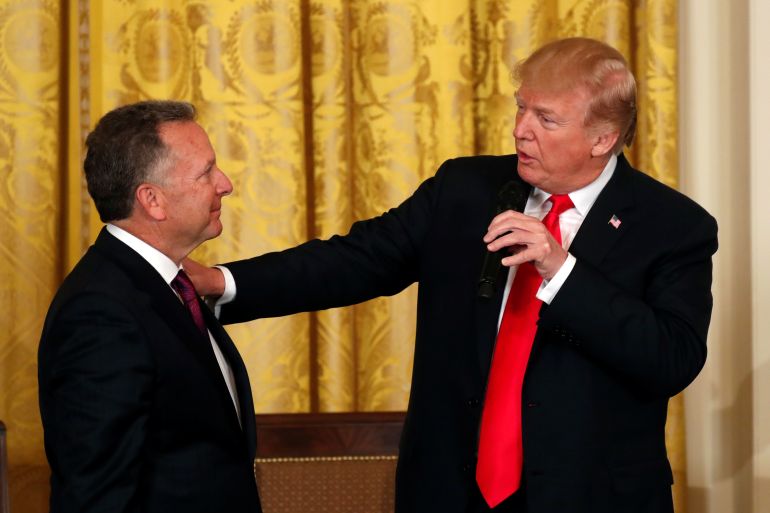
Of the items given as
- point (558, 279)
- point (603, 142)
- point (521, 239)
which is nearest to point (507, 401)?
point (558, 279)

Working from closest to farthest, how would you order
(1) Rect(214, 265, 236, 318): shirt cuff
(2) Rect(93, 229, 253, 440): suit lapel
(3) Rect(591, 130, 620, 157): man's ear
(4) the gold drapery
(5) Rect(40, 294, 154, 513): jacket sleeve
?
(5) Rect(40, 294, 154, 513): jacket sleeve, (2) Rect(93, 229, 253, 440): suit lapel, (3) Rect(591, 130, 620, 157): man's ear, (1) Rect(214, 265, 236, 318): shirt cuff, (4) the gold drapery

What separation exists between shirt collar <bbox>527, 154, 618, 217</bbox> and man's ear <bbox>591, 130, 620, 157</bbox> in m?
0.07

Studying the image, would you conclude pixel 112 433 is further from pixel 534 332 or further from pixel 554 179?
pixel 554 179

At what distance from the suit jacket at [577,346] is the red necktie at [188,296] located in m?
0.34

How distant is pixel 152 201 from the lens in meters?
2.27

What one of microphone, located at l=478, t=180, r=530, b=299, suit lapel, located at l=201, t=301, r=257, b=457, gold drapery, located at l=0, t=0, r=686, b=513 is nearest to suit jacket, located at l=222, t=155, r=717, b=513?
microphone, located at l=478, t=180, r=530, b=299

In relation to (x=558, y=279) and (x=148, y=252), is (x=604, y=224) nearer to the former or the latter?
(x=558, y=279)


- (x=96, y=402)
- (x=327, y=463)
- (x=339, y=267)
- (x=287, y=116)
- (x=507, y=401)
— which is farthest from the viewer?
(x=287, y=116)

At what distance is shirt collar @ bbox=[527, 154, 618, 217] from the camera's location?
2.58 meters

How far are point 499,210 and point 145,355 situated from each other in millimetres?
836

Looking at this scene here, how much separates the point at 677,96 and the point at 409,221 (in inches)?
59.5

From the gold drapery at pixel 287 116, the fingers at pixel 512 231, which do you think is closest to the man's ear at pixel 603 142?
the fingers at pixel 512 231

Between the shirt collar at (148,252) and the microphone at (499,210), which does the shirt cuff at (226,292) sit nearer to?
the shirt collar at (148,252)

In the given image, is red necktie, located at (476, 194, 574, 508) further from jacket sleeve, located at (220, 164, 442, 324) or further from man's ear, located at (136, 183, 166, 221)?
man's ear, located at (136, 183, 166, 221)
